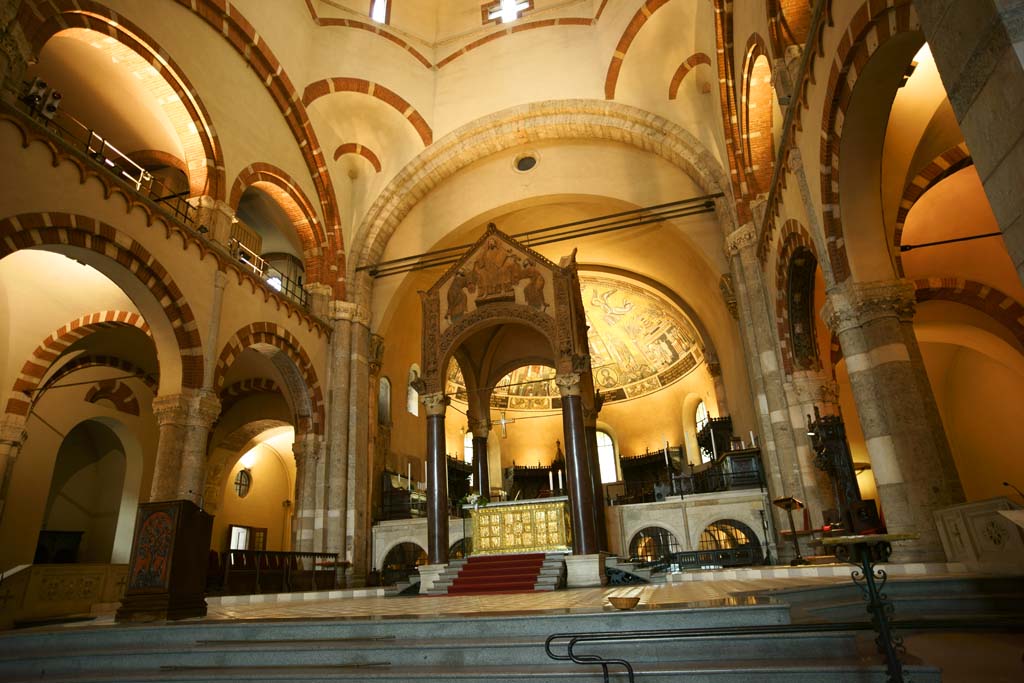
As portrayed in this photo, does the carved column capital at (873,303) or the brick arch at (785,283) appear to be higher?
the brick arch at (785,283)

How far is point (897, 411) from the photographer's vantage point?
6.51m

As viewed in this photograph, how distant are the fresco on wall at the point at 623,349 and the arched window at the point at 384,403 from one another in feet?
12.2

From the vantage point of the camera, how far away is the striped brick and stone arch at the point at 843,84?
5.33 meters

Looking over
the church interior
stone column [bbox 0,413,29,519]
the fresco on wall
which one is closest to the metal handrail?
the church interior

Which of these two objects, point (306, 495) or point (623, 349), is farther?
point (623, 349)

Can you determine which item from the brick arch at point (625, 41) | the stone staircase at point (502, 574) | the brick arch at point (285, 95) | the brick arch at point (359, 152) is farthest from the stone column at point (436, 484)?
the brick arch at point (625, 41)

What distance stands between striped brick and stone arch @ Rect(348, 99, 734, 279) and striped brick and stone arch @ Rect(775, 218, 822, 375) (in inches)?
172

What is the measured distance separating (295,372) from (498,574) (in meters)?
7.08

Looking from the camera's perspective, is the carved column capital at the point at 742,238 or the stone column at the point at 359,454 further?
the stone column at the point at 359,454

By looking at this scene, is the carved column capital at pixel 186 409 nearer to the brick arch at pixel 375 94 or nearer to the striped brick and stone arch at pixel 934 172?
the brick arch at pixel 375 94

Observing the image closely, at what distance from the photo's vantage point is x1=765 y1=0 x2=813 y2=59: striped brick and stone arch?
8.30m

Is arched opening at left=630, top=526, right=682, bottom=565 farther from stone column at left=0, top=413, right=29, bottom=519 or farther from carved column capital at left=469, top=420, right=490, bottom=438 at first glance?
stone column at left=0, top=413, right=29, bottom=519

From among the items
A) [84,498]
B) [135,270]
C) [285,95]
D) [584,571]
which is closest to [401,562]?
[584,571]

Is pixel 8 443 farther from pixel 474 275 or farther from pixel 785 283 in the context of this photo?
pixel 785 283
